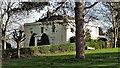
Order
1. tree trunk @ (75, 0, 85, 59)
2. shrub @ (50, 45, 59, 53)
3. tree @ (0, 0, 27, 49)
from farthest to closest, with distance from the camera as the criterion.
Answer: tree @ (0, 0, 27, 49) → shrub @ (50, 45, 59, 53) → tree trunk @ (75, 0, 85, 59)

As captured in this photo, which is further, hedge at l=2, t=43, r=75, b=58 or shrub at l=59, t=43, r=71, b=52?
shrub at l=59, t=43, r=71, b=52

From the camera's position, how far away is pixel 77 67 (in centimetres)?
927

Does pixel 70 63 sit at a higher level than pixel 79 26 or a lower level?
lower

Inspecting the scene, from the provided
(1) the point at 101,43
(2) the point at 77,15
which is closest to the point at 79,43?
(2) the point at 77,15

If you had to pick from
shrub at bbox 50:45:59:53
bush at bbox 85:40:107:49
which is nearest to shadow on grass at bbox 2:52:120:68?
shrub at bbox 50:45:59:53

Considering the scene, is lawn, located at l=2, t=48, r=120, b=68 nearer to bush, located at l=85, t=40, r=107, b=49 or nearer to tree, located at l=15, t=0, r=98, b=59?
tree, located at l=15, t=0, r=98, b=59

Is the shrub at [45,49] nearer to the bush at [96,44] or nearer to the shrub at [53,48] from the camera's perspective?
the shrub at [53,48]

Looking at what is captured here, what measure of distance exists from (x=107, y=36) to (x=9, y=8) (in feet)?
58.1

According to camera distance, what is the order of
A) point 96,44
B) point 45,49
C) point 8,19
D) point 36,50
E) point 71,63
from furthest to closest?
point 96,44, point 8,19, point 45,49, point 36,50, point 71,63

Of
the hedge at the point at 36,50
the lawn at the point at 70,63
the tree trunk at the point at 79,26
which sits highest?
the tree trunk at the point at 79,26

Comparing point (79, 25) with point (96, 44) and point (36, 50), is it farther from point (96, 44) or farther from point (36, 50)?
point (96, 44)

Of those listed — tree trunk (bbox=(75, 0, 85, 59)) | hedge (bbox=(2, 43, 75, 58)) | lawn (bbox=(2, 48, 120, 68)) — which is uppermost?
tree trunk (bbox=(75, 0, 85, 59))

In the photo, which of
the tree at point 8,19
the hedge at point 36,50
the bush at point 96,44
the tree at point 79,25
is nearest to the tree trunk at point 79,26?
the tree at point 79,25

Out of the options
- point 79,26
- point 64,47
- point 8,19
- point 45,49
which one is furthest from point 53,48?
point 79,26
